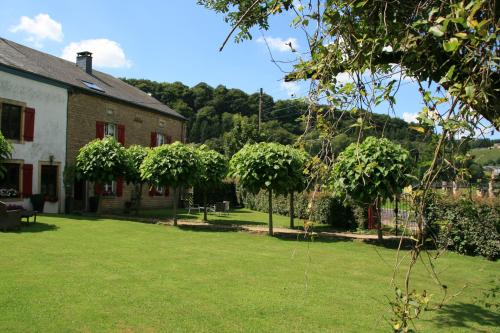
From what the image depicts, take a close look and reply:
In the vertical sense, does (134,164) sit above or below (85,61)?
below

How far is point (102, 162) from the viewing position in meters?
18.9

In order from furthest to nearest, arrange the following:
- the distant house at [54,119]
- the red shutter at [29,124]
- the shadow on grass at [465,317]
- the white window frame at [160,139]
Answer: the white window frame at [160,139], the red shutter at [29,124], the distant house at [54,119], the shadow on grass at [465,317]

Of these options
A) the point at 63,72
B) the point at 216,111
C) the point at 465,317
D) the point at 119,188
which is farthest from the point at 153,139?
the point at 216,111

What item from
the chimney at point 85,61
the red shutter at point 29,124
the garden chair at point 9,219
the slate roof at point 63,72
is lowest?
the garden chair at point 9,219

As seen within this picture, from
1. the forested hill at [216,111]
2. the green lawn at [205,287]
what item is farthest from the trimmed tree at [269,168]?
the forested hill at [216,111]

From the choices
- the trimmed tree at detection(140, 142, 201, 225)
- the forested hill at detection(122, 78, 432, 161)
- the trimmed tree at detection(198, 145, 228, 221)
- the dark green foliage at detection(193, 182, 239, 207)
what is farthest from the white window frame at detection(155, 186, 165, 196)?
the forested hill at detection(122, 78, 432, 161)

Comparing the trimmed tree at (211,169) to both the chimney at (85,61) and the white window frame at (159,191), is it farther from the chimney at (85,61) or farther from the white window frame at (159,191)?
the chimney at (85,61)

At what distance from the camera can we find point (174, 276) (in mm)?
8227

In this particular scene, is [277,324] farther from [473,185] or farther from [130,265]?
[130,265]

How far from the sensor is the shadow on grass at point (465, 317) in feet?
19.9

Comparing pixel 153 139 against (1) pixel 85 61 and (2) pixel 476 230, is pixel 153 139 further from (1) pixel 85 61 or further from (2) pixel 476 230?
(2) pixel 476 230

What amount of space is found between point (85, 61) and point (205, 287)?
76.6 feet

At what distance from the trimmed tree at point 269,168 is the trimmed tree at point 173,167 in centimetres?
274

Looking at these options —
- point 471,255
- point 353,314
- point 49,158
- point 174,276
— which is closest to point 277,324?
point 353,314
